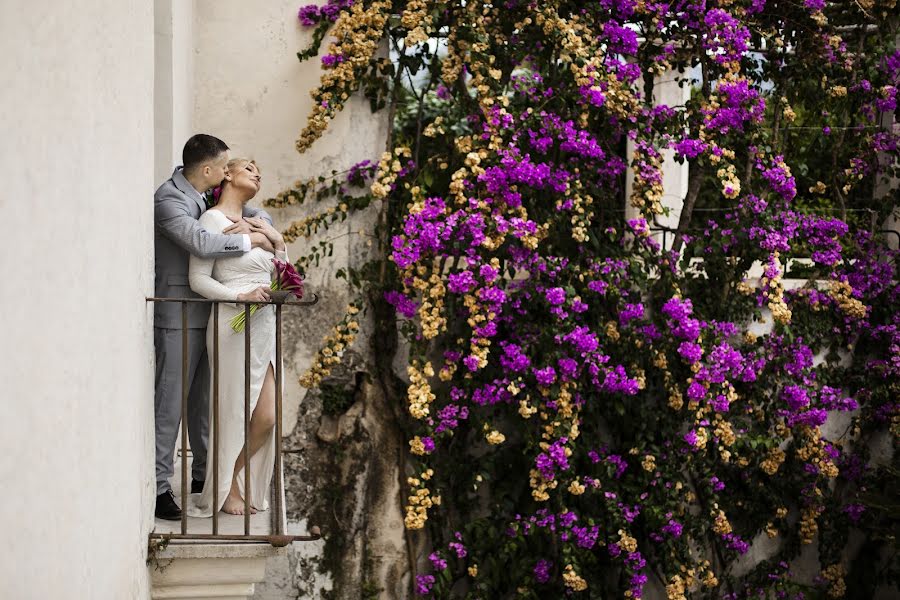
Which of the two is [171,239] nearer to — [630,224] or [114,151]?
[114,151]

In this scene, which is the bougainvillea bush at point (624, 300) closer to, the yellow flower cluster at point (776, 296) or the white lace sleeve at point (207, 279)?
the yellow flower cluster at point (776, 296)

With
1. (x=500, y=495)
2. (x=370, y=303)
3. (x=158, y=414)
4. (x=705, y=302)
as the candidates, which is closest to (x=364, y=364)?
(x=370, y=303)

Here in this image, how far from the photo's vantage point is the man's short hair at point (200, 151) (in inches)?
184

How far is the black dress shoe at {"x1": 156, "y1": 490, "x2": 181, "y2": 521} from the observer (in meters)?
4.59

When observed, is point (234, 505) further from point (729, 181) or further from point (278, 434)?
point (729, 181)

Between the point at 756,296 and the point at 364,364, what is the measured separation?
8.00 ft

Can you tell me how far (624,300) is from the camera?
700 centimetres

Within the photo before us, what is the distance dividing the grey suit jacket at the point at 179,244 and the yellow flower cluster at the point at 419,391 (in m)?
2.05

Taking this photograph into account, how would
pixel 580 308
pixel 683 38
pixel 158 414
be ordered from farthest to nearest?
1. pixel 683 38
2. pixel 580 308
3. pixel 158 414

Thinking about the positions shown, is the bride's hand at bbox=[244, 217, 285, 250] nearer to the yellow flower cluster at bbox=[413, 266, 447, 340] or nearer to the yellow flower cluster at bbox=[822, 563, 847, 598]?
the yellow flower cluster at bbox=[413, 266, 447, 340]

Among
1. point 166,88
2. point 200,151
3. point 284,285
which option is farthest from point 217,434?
point 166,88

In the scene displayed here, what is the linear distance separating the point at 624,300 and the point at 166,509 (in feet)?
10.9

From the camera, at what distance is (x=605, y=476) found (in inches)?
279

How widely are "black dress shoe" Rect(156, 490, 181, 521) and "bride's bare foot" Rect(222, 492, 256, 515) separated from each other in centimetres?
25
